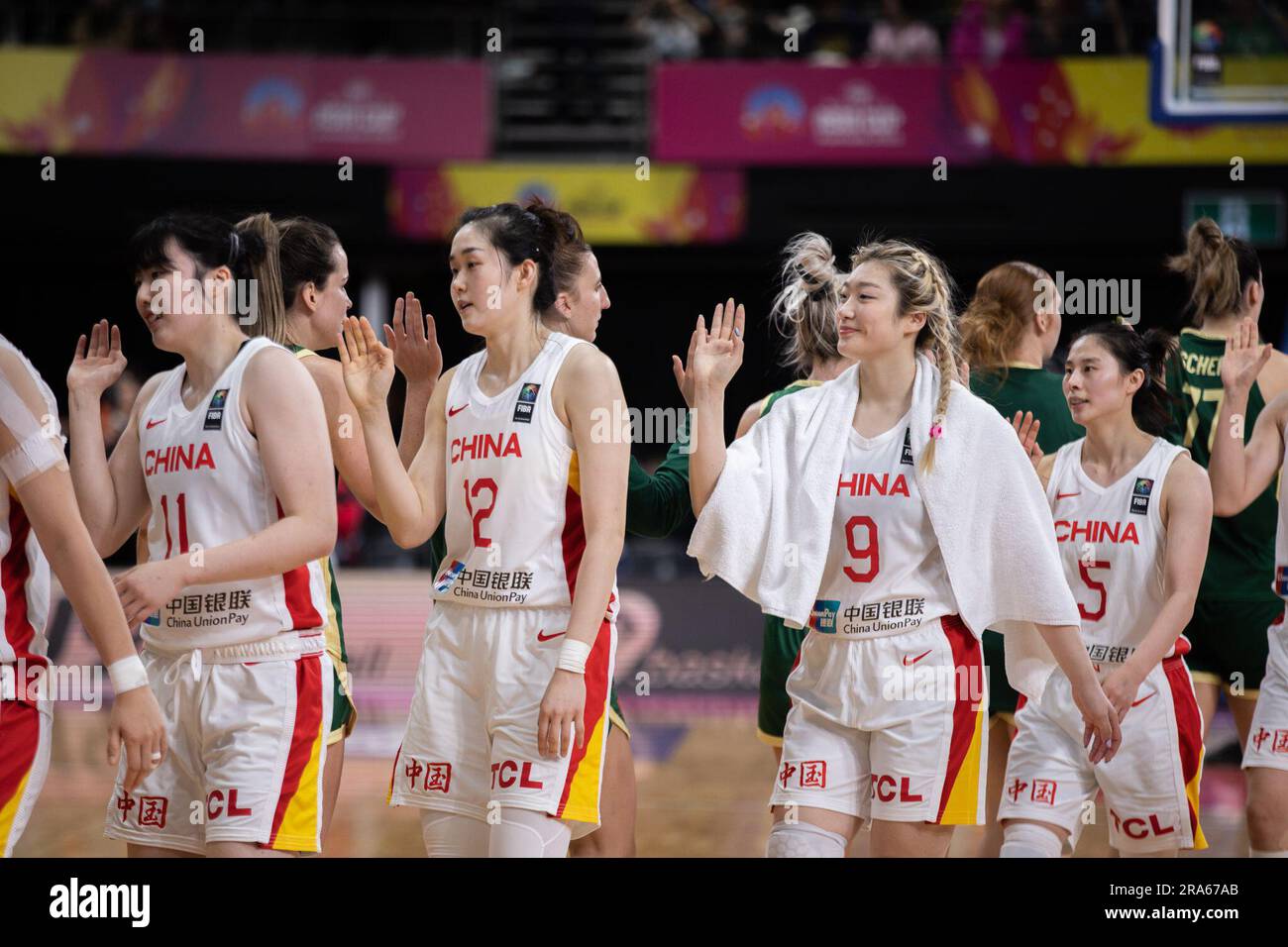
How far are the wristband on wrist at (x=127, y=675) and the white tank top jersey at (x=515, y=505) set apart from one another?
33.8 inches

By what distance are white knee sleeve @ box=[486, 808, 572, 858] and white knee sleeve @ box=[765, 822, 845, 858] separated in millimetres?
527

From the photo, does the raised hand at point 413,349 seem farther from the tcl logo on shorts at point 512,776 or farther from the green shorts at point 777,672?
the green shorts at point 777,672

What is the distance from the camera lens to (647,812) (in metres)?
7.37

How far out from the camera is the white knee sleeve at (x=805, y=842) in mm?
3596

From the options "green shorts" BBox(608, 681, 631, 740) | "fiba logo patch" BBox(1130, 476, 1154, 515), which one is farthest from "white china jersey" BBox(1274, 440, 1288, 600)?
"green shorts" BBox(608, 681, 631, 740)

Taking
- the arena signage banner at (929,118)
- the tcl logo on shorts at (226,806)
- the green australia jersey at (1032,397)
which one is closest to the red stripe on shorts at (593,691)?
the tcl logo on shorts at (226,806)

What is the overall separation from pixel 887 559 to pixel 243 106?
1217 centimetres

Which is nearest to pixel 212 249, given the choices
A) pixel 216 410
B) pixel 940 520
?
pixel 216 410

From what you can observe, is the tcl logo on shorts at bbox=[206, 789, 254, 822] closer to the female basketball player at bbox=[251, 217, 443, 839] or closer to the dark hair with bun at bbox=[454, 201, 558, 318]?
the female basketball player at bbox=[251, 217, 443, 839]

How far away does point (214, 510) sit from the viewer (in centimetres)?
338

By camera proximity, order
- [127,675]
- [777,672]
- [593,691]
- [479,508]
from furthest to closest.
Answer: [777,672] < [479,508] < [593,691] < [127,675]

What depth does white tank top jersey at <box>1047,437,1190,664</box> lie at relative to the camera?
436cm

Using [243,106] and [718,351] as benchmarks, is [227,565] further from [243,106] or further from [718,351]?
[243,106]

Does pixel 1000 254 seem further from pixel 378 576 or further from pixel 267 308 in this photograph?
pixel 267 308
